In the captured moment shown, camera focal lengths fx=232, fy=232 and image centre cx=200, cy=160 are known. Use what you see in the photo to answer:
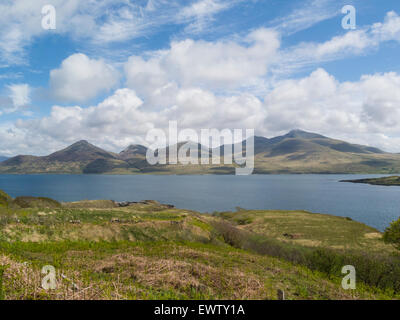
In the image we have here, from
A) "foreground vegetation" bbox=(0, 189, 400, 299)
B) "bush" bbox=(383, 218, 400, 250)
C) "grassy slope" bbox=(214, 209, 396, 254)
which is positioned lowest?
"grassy slope" bbox=(214, 209, 396, 254)

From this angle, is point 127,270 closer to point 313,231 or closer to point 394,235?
point 394,235

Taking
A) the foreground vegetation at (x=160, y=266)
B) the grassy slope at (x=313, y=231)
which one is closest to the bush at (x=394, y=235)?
the grassy slope at (x=313, y=231)

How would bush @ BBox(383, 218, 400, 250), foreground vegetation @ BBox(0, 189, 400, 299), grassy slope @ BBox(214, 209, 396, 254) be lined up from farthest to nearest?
grassy slope @ BBox(214, 209, 396, 254), bush @ BBox(383, 218, 400, 250), foreground vegetation @ BBox(0, 189, 400, 299)

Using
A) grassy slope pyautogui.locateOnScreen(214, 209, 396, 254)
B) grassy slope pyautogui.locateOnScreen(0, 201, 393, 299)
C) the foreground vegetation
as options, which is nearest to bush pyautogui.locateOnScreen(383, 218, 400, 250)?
grassy slope pyautogui.locateOnScreen(214, 209, 396, 254)

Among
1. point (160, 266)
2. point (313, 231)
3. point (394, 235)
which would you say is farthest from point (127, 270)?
point (313, 231)

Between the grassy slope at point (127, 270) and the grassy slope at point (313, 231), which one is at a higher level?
the grassy slope at point (127, 270)

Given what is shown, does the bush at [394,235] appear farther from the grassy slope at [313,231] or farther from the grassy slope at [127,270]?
the grassy slope at [127,270]

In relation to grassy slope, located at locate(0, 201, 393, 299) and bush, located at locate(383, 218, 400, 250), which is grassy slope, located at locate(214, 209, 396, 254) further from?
grassy slope, located at locate(0, 201, 393, 299)

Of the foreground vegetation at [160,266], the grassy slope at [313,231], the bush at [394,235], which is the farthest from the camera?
the grassy slope at [313,231]

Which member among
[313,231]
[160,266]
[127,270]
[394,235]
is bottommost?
[313,231]

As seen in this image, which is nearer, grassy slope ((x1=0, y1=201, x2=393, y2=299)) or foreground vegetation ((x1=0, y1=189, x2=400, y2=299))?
grassy slope ((x1=0, y1=201, x2=393, y2=299))

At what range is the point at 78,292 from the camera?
33.6ft

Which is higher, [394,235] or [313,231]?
[394,235]
